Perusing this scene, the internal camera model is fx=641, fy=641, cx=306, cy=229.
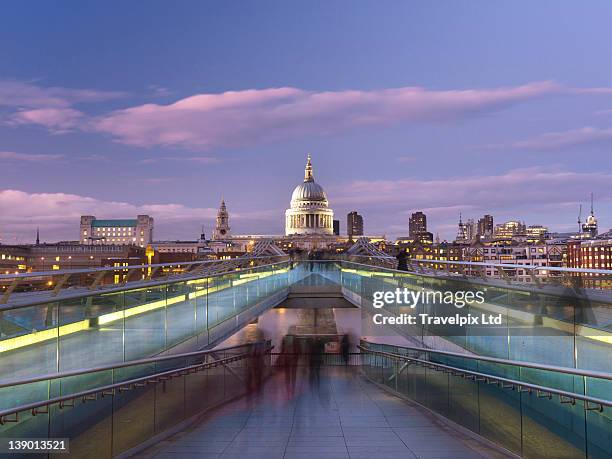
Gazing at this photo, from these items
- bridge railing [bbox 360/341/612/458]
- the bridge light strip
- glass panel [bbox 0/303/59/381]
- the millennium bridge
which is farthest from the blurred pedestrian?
glass panel [bbox 0/303/59/381]

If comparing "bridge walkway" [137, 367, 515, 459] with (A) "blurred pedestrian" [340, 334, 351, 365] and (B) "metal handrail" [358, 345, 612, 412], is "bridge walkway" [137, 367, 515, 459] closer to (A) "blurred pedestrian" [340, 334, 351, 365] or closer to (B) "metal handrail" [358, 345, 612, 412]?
(B) "metal handrail" [358, 345, 612, 412]

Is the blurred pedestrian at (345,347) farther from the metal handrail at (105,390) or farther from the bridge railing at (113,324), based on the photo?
the metal handrail at (105,390)

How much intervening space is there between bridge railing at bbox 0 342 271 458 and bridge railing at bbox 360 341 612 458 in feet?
12.0

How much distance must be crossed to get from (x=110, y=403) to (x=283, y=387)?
738cm

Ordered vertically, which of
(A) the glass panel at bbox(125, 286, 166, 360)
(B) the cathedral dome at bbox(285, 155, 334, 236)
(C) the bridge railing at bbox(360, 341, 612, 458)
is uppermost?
(B) the cathedral dome at bbox(285, 155, 334, 236)

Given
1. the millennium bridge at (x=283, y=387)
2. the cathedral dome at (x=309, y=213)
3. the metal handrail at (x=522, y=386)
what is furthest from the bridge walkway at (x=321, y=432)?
the cathedral dome at (x=309, y=213)

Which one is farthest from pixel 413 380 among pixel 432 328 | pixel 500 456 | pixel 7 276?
pixel 7 276

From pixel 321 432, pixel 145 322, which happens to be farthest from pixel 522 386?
pixel 145 322

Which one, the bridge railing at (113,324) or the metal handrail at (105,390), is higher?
the bridge railing at (113,324)

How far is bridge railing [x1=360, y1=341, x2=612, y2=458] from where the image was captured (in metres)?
5.20

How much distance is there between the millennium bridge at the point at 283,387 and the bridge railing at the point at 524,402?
0.06 ft

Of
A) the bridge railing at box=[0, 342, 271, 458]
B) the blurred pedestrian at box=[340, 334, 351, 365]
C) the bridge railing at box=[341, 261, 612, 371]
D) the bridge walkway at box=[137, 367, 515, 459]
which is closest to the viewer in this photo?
the bridge railing at box=[0, 342, 271, 458]

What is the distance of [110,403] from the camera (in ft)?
21.3

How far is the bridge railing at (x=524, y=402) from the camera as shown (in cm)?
520
